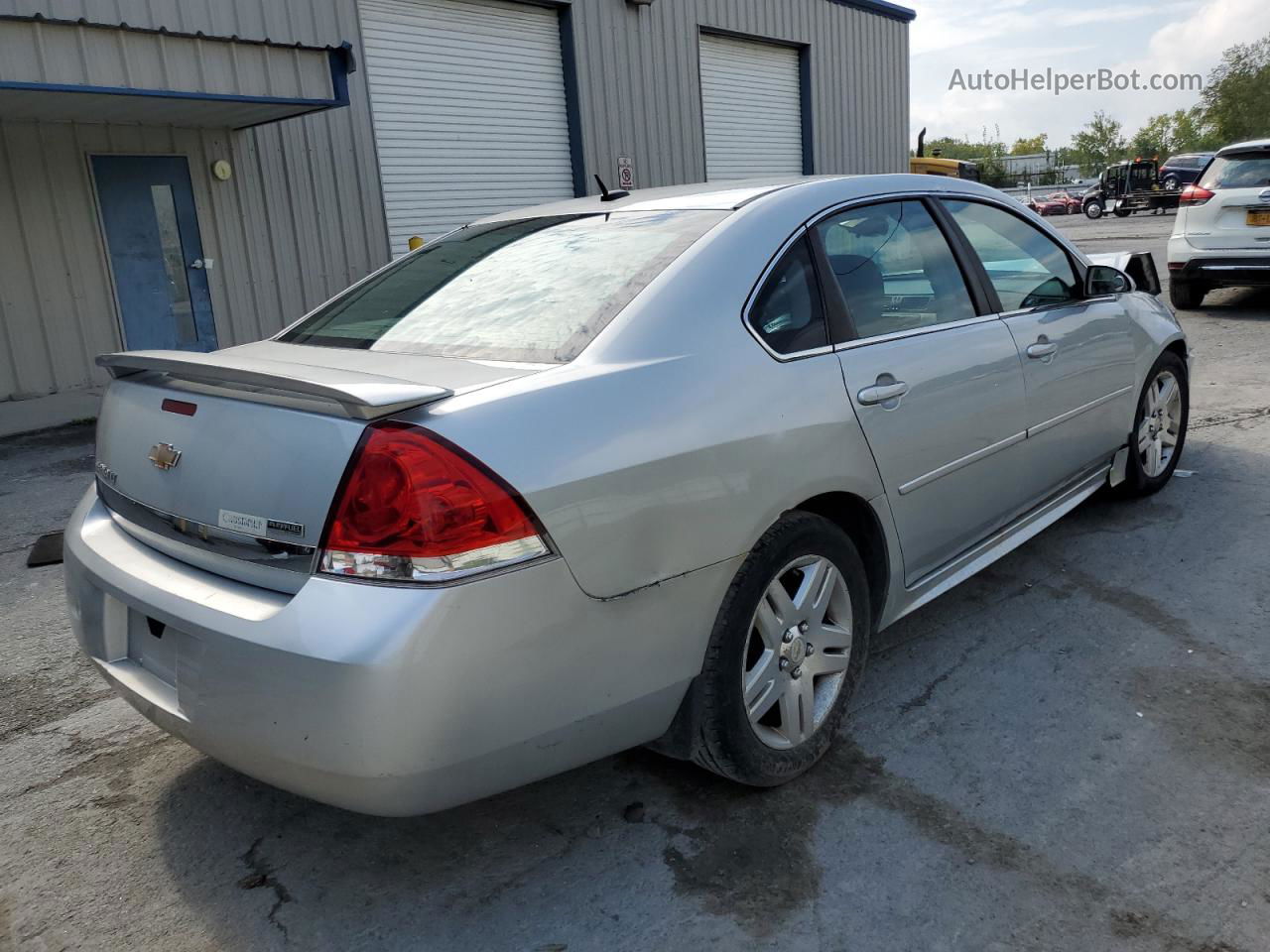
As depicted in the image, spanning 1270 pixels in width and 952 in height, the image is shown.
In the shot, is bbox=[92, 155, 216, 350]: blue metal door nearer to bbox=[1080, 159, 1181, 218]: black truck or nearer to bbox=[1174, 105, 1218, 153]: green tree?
bbox=[1080, 159, 1181, 218]: black truck

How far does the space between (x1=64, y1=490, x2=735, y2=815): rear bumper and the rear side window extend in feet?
2.27

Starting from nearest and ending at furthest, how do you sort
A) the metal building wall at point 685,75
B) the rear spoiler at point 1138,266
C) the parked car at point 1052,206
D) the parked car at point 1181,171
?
1. the rear spoiler at point 1138,266
2. the metal building wall at point 685,75
3. the parked car at point 1181,171
4. the parked car at point 1052,206

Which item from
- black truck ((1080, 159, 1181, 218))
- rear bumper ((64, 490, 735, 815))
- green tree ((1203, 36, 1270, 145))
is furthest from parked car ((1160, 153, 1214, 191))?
rear bumper ((64, 490, 735, 815))

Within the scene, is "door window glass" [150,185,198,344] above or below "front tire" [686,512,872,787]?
above

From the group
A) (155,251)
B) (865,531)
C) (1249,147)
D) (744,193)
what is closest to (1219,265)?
(1249,147)

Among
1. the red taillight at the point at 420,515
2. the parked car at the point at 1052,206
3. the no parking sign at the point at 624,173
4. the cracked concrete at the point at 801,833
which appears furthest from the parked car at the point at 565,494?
the parked car at the point at 1052,206

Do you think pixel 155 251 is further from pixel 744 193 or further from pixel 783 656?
pixel 783 656

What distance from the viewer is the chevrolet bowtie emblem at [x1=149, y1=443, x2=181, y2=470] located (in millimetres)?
2396

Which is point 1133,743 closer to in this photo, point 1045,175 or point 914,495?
point 914,495

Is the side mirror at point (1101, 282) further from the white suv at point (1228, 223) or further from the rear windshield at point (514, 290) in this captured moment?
the white suv at point (1228, 223)

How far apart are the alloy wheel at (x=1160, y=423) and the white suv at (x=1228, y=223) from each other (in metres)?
6.08

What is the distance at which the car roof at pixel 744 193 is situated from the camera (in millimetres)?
3037

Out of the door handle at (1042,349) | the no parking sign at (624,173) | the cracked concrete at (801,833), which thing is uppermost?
the no parking sign at (624,173)

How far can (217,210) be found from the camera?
10078 millimetres
